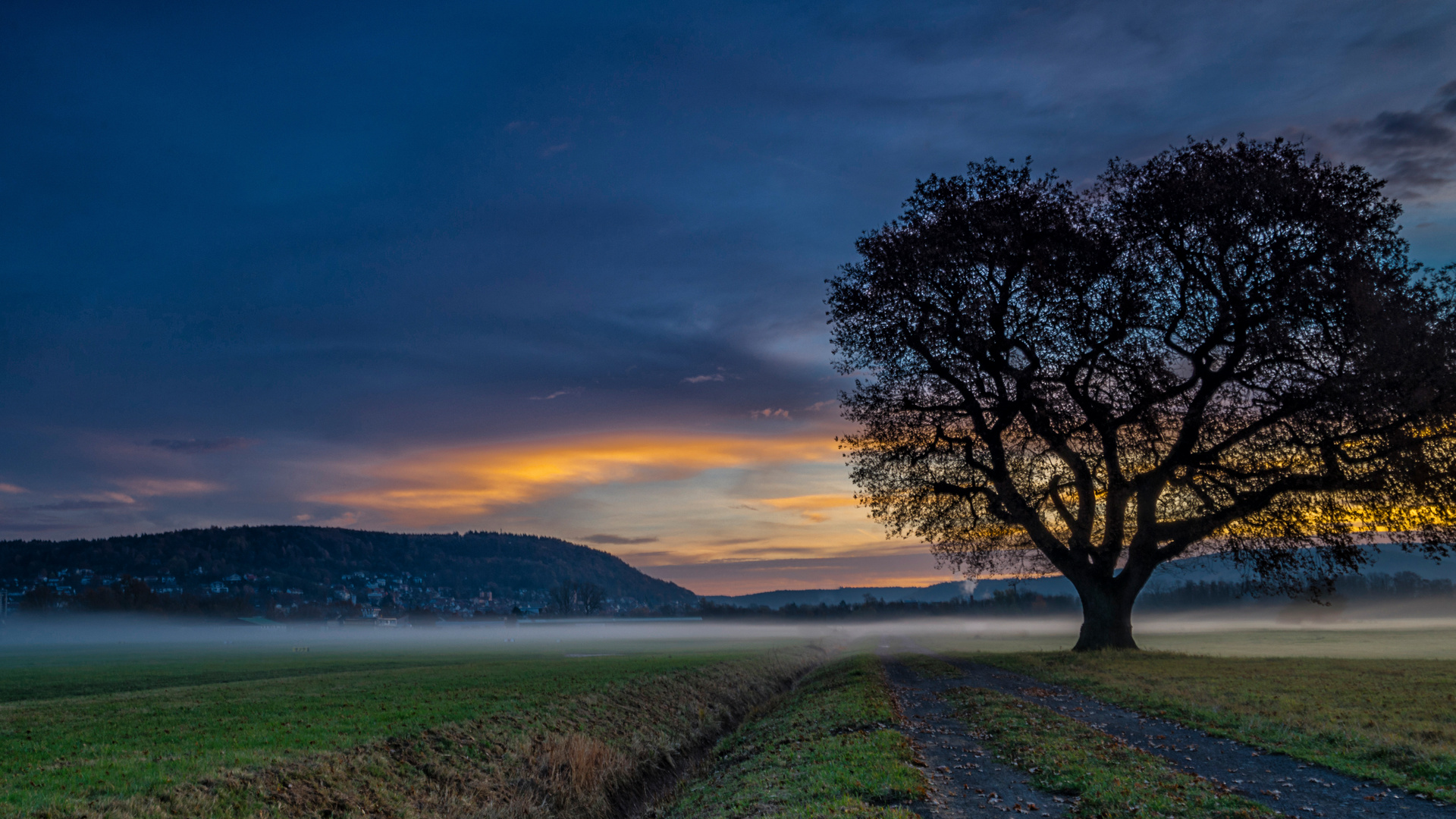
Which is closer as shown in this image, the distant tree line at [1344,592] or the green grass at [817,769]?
the green grass at [817,769]

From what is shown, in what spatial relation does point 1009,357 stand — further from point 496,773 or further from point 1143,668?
point 496,773

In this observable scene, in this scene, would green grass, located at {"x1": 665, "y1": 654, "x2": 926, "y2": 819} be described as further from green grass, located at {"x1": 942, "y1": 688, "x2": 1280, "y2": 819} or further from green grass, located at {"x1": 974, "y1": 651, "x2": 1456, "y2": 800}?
green grass, located at {"x1": 974, "y1": 651, "x2": 1456, "y2": 800}

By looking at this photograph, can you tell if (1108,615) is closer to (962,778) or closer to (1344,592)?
(962,778)

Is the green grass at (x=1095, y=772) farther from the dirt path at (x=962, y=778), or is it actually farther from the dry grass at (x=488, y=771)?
the dry grass at (x=488, y=771)

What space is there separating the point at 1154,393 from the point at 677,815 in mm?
26775

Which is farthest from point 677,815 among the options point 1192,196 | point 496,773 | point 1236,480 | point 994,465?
point 1192,196

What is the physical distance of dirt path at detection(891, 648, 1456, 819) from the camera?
36.1ft

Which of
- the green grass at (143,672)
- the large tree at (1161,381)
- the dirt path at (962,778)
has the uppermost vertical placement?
the large tree at (1161,381)

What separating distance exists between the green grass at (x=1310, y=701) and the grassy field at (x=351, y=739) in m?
15.8

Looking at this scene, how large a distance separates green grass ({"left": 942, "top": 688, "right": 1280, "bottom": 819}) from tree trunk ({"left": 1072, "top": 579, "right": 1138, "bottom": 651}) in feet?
62.9

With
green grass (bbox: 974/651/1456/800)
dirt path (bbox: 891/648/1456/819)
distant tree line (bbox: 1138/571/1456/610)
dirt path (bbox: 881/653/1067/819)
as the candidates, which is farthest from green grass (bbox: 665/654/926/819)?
distant tree line (bbox: 1138/571/1456/610)

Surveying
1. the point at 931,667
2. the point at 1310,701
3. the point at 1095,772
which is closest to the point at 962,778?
the point at 1095,772

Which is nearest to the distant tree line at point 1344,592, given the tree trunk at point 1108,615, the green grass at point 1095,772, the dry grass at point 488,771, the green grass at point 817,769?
the tree trunk at point 1108,615

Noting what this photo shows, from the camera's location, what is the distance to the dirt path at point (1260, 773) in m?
11.0
